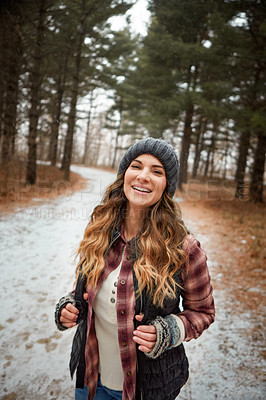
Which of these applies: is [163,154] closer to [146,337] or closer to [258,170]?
[146,337]

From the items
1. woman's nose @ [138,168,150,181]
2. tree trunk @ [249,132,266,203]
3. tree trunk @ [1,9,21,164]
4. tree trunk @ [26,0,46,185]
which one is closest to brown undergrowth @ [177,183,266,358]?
tree trunk @ [249,132,266,203]

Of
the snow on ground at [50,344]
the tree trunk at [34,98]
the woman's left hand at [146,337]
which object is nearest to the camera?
the woman's left hand at [146,337]

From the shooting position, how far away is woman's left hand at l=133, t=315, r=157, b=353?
1.23 m

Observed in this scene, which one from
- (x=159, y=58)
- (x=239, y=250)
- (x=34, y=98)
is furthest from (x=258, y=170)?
(x=34, y=98)

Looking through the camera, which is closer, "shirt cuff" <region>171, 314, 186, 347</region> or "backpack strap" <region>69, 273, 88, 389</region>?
"shirt cuff" <region>171, 314, 186, 347</region>

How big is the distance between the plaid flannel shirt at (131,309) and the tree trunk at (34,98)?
979 cm

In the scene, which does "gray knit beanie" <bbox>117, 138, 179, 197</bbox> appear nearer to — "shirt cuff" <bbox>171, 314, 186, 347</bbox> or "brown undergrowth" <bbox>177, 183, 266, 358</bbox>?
"shirt cuff" <bbox>171, 314, 186, 347</bbox>

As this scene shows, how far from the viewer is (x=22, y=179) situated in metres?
10.7

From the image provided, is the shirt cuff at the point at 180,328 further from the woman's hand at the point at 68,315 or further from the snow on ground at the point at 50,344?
the snow on ground at the point at 50,344

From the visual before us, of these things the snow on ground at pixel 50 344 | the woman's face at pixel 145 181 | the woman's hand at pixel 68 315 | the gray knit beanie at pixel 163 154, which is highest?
the gray knit beanie at pixel 163 154

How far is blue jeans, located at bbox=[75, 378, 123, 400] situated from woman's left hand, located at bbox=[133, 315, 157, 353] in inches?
21.5

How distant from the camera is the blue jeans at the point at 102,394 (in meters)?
1.51

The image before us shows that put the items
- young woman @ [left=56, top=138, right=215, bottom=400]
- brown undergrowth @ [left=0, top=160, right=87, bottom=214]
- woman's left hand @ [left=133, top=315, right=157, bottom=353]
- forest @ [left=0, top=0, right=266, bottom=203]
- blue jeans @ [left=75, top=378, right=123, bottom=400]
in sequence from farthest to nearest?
1. forest @ [left=0, top=0, right=266, bottom=203]
2. brown undergrowth @ [left=0, top=160, right=87, bottom=214]
3. blue jeans @ [left=75, top=378, right=123, bottom=400]
4. young woman @ [left=56, top=138, right=215, bottom=400]
5. woman's left hand @ [left=133, top=315, right=157, bottom=353]

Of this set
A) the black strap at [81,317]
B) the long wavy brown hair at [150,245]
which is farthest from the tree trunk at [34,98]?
the black strap at [81,317]
